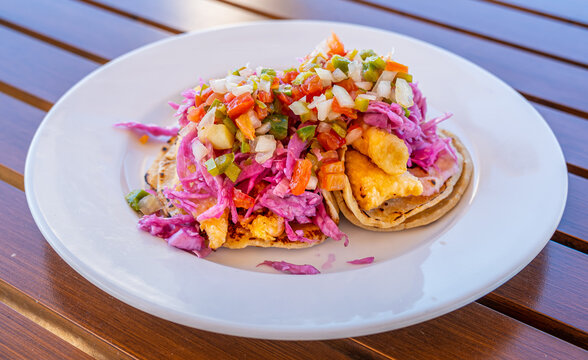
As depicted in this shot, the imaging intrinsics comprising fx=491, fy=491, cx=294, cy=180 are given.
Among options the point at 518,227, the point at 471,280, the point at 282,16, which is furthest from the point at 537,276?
the point at 282,16

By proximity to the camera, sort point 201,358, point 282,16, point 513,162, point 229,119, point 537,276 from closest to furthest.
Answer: point 201,358 → point 537,276 → point 229,119 → point 513,162 → point 282,16

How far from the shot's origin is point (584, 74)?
3246mm

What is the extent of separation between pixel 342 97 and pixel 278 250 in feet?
2.42

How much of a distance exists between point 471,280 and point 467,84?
144 cm

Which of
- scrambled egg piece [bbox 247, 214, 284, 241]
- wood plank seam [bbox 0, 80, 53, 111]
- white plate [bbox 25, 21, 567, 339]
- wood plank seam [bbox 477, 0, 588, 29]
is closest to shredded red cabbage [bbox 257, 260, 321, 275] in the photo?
white plate [bbox 25, 21, 567, 339]

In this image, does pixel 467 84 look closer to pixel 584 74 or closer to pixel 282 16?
pixel 584 74

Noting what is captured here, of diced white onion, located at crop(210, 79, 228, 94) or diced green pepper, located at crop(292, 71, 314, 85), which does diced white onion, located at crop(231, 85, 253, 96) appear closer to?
diced white onion, located at crop(210, 79, 228, 94)

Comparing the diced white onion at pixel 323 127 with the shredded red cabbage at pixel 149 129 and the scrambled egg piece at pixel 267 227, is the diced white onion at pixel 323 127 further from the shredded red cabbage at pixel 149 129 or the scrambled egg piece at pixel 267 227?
the shredded red cabbage at pixel 149 129

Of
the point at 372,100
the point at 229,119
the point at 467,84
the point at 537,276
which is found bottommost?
the point at 229,119

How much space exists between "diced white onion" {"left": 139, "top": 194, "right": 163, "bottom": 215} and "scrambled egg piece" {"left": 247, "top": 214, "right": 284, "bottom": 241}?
444 millimetres

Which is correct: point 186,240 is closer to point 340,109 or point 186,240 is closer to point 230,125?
point 230,125

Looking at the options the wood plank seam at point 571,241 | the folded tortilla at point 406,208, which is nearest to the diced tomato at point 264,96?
the folded tortilla at point 406,208

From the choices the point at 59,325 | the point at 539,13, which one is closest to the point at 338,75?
the point at 59,325

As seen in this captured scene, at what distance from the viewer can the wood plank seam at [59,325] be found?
1702 millimetres
